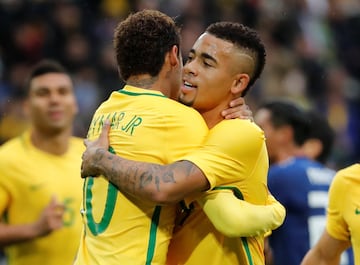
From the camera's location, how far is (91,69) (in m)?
14.4

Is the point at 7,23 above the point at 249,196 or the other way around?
the other way around

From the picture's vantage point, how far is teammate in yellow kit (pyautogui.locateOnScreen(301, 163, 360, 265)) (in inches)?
235

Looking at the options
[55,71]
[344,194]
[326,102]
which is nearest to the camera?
[344,194]

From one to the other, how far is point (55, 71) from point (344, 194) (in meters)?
3.54

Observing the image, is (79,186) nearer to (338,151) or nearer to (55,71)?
(55,71)

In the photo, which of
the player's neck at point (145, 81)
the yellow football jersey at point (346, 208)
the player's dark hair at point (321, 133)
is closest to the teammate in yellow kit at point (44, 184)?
the player's dark hair at point (321, 133)

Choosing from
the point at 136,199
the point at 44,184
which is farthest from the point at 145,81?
the point at 44,184

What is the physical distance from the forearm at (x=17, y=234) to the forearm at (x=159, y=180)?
8.60ft

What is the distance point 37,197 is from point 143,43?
299 centimetres

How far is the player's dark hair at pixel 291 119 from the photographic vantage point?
8766mm

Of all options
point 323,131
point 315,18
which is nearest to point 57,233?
point 323,131

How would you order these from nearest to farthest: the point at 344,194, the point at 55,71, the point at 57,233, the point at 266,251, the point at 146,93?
the point at 146,93, the point at 344,194, the point at 266,251, the point at 57,233, the point at 55,71

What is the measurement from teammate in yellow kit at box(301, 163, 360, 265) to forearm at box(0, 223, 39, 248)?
2.26 metres

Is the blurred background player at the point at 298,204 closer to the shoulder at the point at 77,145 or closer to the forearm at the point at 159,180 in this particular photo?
the shoulder at the point at 77,145
